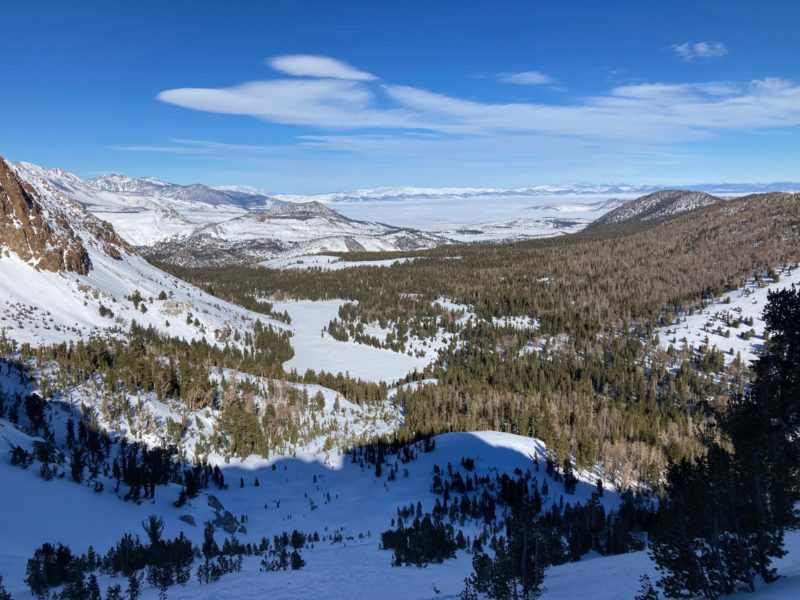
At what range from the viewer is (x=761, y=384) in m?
17.5

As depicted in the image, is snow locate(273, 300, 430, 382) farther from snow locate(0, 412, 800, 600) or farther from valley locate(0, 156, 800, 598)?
snow locate(0, 412, 800, 600)

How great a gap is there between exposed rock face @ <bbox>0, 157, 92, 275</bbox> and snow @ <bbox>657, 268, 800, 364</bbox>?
103911 millimetres

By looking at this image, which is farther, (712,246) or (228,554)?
(712,246)

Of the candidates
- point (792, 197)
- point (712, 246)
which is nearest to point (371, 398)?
point (712, 246)

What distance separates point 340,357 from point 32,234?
169 ft

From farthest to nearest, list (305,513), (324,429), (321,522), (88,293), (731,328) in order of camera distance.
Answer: (731,328), (88,293), (324,429), (305,513), (321,522)

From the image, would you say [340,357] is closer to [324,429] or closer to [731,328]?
[324,429]

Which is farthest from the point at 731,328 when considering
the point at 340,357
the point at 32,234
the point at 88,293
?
the point at 32,234

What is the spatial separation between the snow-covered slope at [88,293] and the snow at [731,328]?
87.2 meters

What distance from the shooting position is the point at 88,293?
63.7 metres

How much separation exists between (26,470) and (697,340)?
10661cm

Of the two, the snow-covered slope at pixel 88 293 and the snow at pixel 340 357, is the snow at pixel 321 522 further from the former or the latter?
the snow at pixel 340 357

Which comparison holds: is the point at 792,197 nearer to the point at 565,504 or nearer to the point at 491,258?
the point at 491,258

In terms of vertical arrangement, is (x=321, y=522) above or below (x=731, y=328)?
below
